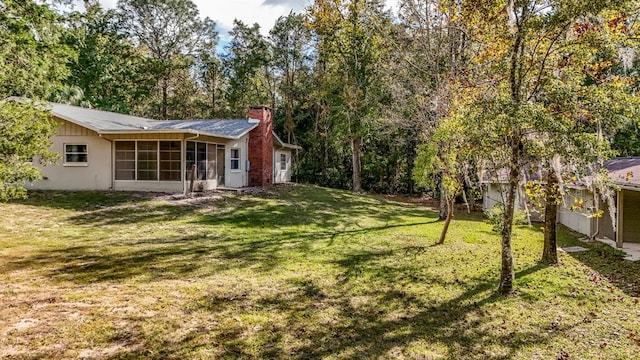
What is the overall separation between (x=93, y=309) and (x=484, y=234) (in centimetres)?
1094

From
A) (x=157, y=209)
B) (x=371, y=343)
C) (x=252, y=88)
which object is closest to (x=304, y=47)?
(x=252, y=88)

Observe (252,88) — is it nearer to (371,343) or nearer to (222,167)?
(222,167)

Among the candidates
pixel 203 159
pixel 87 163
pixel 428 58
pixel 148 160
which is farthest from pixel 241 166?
pixel 428 58

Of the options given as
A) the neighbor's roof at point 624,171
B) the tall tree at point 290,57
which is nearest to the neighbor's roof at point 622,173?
the neighbor's roof at point 624,171

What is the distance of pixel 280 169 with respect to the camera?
24234mm

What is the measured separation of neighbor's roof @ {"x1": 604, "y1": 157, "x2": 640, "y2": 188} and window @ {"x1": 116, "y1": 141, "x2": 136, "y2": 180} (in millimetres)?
15655

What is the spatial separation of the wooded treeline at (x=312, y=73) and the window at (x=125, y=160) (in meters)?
4.06

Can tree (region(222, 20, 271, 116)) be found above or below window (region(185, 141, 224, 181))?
above

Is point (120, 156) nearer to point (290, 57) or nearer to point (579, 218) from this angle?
point (579, 218)

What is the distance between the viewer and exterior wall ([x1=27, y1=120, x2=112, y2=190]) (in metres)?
15.4

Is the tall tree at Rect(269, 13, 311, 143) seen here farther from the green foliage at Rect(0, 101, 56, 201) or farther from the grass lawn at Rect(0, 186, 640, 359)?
the green foliage at Rect(0, 101, 56, 201)

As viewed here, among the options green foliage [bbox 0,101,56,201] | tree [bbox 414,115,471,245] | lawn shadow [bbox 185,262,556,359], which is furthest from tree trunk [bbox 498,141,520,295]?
green foliage [bbox 0,101,56,201]

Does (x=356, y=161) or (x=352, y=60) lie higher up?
(x=352, y=60)

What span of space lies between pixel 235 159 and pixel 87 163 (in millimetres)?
6214
